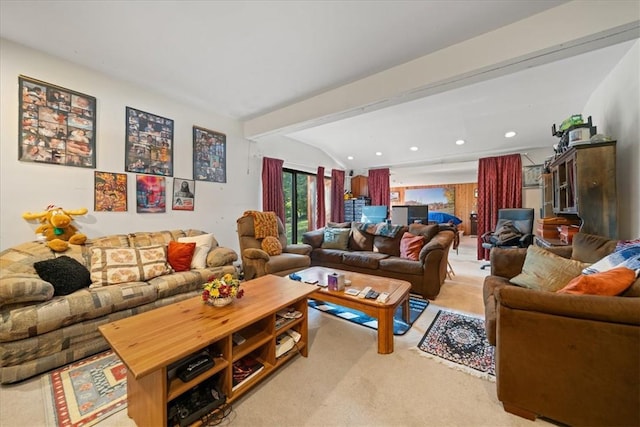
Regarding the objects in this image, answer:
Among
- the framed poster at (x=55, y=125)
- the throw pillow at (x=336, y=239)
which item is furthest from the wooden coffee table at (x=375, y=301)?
the framed poster at (x=55, y=125)

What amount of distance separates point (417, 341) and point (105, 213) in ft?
11.3

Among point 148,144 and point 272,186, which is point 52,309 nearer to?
point 148,144

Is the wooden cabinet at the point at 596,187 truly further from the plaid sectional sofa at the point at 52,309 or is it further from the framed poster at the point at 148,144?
the framed poster at the point at 148,144

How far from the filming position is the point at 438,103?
3.54 metres

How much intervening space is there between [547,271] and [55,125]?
4.44 meters

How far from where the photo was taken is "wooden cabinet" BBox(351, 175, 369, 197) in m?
6.86

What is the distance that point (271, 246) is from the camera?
11.3 ft

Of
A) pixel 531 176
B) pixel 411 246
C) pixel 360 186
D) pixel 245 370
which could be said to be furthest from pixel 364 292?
pixel 360 186

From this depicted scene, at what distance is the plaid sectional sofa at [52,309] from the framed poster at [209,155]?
1.53 metres

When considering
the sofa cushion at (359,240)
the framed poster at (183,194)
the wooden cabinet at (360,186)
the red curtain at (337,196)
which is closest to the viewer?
the framed poster at (183,194)

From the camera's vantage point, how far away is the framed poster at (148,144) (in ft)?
9.41

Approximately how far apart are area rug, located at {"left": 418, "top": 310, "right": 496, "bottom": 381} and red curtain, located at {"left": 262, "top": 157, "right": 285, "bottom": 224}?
10.5ft

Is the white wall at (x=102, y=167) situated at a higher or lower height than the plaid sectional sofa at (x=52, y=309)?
higher

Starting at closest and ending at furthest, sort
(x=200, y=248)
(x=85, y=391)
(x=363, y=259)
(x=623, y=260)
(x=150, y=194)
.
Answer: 1. (x=623, y=260)
2. (x=85, y=391)
3. (x=200, y=248)
4. (x=150, y=194)
5. (x=363, y=259)
